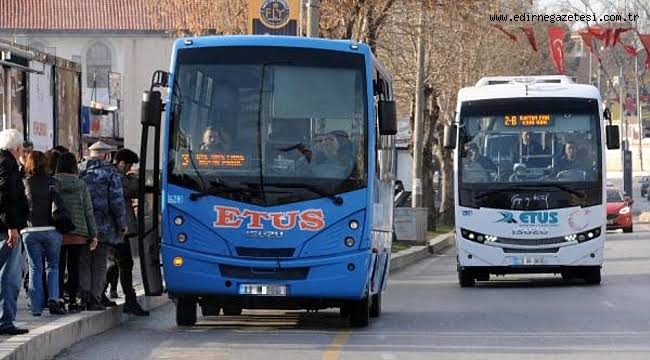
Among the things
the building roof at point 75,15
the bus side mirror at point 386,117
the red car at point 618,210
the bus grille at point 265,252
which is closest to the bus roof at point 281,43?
the bus side mirror at point 386,117

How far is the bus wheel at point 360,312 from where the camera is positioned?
51.4 feet

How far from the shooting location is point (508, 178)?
23.2 metres

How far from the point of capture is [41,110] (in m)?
19.3

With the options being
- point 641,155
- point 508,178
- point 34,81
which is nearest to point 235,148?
point 34,81

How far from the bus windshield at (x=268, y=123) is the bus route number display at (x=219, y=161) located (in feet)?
0.03

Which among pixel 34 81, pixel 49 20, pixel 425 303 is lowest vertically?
pixel 425 303

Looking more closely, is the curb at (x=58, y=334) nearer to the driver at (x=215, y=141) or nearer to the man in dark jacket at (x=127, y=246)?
the man in dark jacket at (x=127, y=246)

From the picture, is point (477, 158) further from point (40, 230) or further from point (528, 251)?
point (40, 230)

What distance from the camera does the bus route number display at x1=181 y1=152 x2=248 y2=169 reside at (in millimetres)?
15203

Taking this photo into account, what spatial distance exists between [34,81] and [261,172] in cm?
515

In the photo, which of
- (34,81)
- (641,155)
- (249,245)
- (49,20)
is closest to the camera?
(249,245)

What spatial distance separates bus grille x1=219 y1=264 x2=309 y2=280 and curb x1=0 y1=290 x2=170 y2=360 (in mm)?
1412

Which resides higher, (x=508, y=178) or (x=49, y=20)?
(x=49, y=20)

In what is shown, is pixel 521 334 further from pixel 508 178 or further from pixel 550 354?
pixel 508 178
